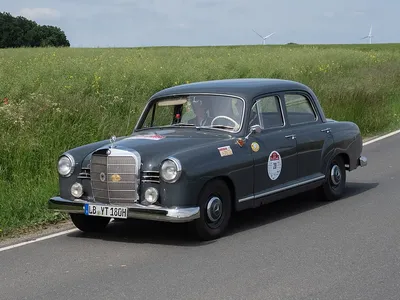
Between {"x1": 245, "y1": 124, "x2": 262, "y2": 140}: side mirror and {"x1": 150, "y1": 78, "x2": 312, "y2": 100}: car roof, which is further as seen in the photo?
{"x1": 150, "y1": 78, "x2": 312, "y2": 100}: car roof

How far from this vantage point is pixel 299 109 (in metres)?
9.92

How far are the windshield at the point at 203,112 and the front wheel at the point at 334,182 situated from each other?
182 cm

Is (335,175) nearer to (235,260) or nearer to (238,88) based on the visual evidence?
(238,88)

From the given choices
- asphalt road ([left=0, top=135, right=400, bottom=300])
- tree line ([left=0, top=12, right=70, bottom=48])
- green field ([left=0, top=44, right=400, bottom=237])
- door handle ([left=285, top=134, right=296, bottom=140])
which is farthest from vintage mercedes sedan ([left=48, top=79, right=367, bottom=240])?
tree line ([left=0, top=12, right=70, bottom=48])

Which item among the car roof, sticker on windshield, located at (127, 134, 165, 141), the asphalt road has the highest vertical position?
the car roof

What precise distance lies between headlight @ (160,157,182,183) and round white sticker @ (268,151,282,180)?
1526mm

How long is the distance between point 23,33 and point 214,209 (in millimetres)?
93787

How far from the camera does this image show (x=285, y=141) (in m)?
9.14

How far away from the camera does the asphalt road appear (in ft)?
20.2

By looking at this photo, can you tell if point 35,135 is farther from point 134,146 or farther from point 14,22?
point 14,22

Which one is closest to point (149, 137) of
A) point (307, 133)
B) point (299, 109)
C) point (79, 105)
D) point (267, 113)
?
point (267, 113)

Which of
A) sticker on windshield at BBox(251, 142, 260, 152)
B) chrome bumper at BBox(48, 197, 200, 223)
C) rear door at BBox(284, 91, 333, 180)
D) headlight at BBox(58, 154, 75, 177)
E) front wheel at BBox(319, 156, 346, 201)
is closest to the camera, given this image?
chrome bumper at BBox(48, 197, 200, 223)

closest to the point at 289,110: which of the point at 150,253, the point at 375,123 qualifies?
the point at 150,253

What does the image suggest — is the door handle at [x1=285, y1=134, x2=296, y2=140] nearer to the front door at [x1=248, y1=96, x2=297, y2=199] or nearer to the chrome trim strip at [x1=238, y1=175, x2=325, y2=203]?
the front door at [x1=248, y1=96, x2=297, y2=199]
